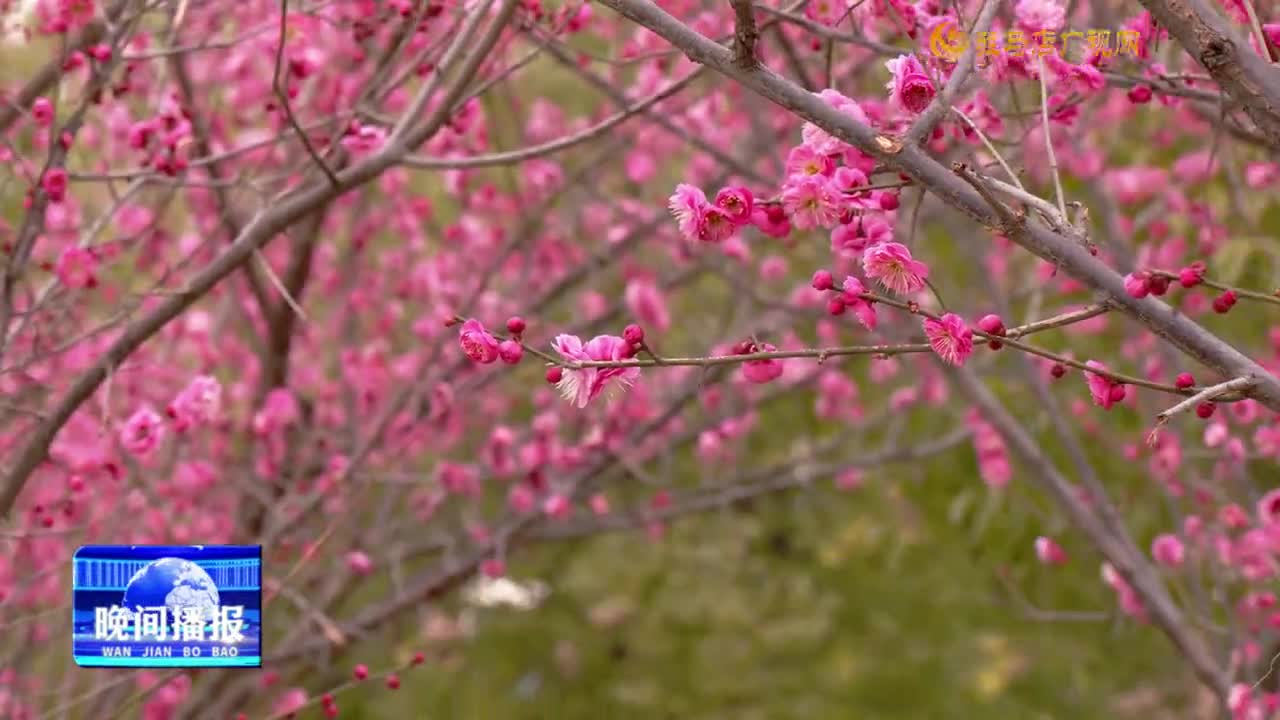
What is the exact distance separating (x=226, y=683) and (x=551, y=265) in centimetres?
229

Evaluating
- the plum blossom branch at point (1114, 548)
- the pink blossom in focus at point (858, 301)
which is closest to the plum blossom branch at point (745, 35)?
the pink blossom in focus at point (858, 301)

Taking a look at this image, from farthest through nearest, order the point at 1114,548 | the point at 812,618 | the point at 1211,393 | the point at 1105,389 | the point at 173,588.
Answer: the point at 812,618 < the point at 1114,548 < the point at 173,588 < the point at 1105,389 < the point at 1211,393

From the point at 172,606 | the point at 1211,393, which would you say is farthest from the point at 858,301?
the point at 172,606

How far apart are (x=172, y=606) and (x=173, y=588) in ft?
0.12

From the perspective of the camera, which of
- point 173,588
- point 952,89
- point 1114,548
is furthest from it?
point 1114,548

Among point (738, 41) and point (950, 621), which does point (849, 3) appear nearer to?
point (738, 41)

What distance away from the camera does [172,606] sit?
2295 mm

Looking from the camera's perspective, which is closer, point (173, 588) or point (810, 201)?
point (810, 201)

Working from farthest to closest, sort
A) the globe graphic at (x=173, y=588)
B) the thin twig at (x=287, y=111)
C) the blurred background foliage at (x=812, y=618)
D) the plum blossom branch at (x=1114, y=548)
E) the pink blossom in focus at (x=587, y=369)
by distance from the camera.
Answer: the blurred background foliage at (x=812, y=618), the plum blossom branch at (x=1114, y=548), the thin twig at (x=287, y=111), the globe graphic at (x=173, y=588), the pink blossom in focus at (x=587, y=369)

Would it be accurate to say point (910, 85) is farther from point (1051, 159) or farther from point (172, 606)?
point (172, 606)

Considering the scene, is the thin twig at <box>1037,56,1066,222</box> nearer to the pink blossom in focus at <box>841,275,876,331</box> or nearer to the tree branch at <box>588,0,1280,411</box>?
the tree branch at <box>588,0,1280,411</box>

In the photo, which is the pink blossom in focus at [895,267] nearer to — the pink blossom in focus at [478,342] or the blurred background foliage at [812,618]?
the pink blossom in focus at [478,342]

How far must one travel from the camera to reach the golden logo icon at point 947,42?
2.35m

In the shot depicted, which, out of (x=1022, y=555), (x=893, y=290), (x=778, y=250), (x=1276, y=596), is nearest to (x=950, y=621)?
(x=1022, y=555)
